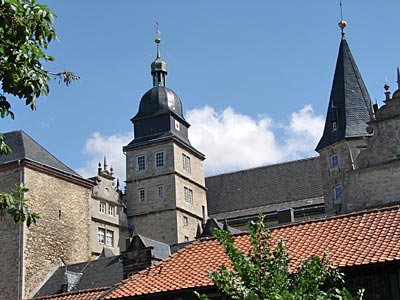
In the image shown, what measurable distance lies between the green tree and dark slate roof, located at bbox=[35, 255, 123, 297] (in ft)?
75.8

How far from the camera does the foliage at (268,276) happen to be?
11.0 meters

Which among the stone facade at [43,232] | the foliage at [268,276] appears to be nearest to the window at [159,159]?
the stone facade at [43,232]

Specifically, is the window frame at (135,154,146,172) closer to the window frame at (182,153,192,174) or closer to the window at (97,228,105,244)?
the window frame at (182,153,192,174)

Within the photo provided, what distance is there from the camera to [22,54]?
28.5 feet

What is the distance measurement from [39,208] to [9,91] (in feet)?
94.1

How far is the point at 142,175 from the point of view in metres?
53.3

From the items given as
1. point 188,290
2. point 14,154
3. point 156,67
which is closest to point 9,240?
point 14,154

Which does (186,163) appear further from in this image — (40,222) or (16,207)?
(16,207)

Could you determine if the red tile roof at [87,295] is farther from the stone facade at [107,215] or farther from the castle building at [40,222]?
the stone facade at [107,215]

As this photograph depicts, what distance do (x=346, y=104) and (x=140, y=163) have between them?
1720 cm

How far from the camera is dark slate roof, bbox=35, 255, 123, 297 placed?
32438 mm

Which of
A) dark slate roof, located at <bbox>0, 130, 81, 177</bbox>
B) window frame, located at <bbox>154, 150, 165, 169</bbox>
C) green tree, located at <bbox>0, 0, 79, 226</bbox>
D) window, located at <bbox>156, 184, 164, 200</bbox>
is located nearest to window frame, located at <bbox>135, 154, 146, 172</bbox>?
window frame, located at <bbox>154, 150, 165, 169</bbox>

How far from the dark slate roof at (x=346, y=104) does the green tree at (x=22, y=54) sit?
33.8m

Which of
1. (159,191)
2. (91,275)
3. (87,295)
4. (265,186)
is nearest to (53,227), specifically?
(91,275)
